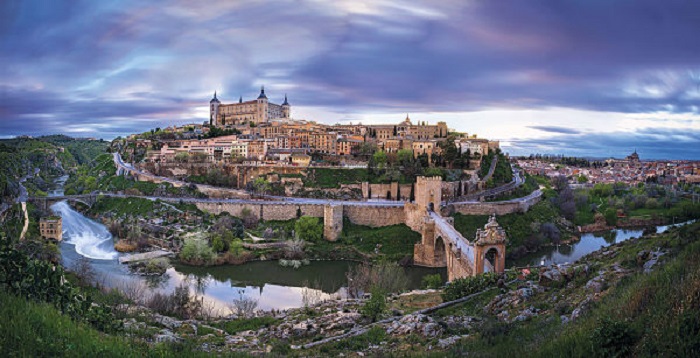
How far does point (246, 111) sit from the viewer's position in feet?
198

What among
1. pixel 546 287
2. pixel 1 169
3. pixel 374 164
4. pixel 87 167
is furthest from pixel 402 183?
pixel 87 167

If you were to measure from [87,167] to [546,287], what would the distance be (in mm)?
53488

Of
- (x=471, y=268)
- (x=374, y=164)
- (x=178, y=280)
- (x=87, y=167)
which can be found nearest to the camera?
(x=471, y=268)

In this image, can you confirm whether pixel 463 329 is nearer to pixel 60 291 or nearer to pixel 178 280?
pixel 60 291

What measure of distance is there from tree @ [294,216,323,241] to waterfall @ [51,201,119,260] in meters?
9.50

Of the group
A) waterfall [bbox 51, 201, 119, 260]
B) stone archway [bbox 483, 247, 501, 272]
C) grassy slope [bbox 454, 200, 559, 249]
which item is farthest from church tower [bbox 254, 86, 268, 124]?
stone archway [bbox 483, 247, 501, 272]

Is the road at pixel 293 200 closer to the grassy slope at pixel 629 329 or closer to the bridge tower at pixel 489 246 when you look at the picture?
the bridge tower at pixel 489 246

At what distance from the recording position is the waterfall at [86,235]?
77.4 feet

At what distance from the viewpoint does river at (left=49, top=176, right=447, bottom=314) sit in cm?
1825

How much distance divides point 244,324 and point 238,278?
950cm

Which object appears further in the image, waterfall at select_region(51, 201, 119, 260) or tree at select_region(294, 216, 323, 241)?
tree at select_region(294, 216, 323, 241)

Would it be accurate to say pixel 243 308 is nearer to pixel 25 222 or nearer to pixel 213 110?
pixel 25 222

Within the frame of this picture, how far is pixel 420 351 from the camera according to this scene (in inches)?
294

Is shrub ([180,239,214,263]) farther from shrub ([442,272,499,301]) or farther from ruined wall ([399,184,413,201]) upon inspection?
ruined wall ([399,184,413,201])
